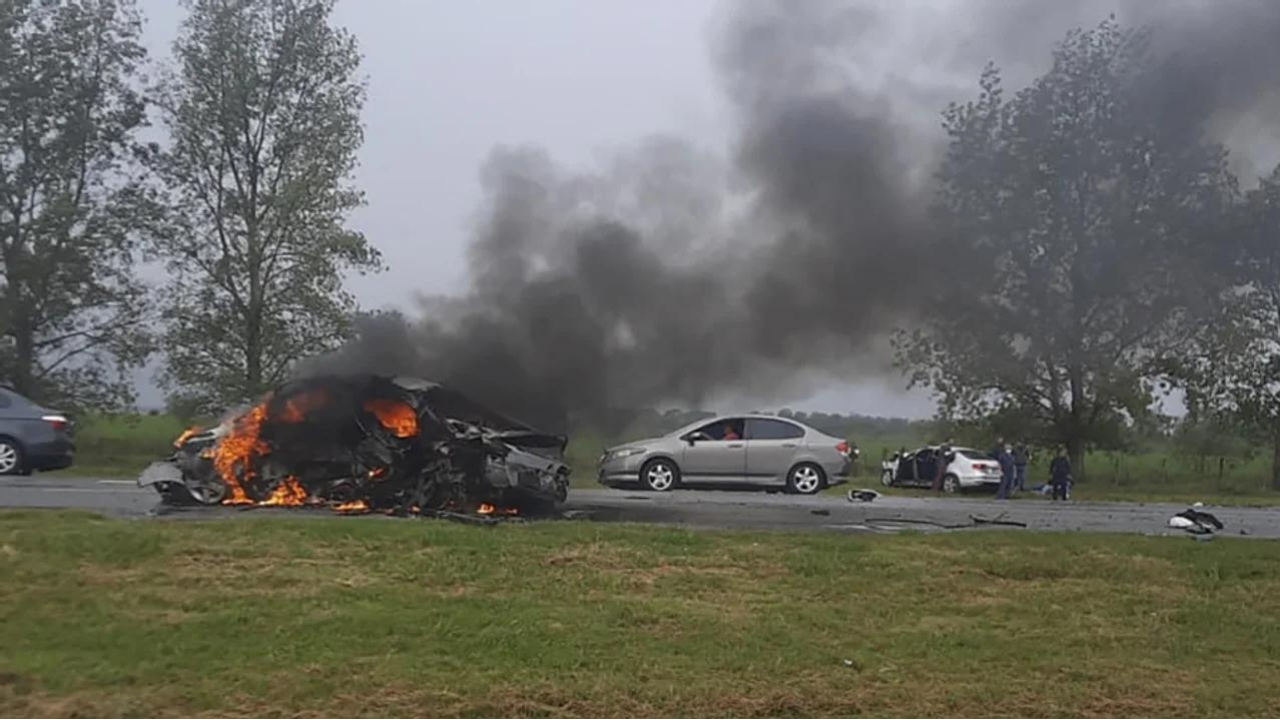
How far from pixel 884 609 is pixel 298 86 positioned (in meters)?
21.5

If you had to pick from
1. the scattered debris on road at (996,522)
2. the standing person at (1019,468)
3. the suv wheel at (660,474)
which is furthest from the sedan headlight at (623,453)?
the standing person at (1019,468)

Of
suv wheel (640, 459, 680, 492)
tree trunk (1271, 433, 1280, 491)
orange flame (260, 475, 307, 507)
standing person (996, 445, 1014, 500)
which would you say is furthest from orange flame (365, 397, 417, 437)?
tree trunk (1271, 433, 1280, 491)

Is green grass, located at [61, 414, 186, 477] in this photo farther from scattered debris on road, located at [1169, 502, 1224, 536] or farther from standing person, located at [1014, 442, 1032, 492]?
scattered debris on road, located at [1169, 502, 1224, 536]

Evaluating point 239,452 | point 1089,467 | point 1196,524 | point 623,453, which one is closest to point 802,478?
point 623,453

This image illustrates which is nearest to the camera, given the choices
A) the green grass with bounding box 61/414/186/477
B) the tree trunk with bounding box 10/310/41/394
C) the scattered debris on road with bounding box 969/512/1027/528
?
the scattered debris on road with bounding box 969/512/1027/528

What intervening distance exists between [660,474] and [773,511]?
440cm

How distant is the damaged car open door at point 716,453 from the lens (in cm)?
1738

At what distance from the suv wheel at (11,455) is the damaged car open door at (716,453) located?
963 cm

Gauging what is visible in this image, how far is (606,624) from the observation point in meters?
7.13

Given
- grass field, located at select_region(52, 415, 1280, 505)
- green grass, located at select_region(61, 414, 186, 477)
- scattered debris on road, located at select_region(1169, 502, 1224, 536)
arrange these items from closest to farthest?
scattered debris on road, located at select_region(1169, 502, 1224, 536)
grass field, located at select_region(52, 415, 1280, 505)
green grass, located at select_region(61, 414, 186, 477)

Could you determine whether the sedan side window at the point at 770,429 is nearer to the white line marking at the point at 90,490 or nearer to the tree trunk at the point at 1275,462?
the white line marking at the point at 90,490

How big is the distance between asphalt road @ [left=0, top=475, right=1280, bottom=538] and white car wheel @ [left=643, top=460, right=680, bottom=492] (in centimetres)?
79

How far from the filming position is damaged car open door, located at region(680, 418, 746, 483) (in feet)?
57.0

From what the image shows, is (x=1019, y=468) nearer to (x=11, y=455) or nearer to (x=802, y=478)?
(x=802, y=478)
